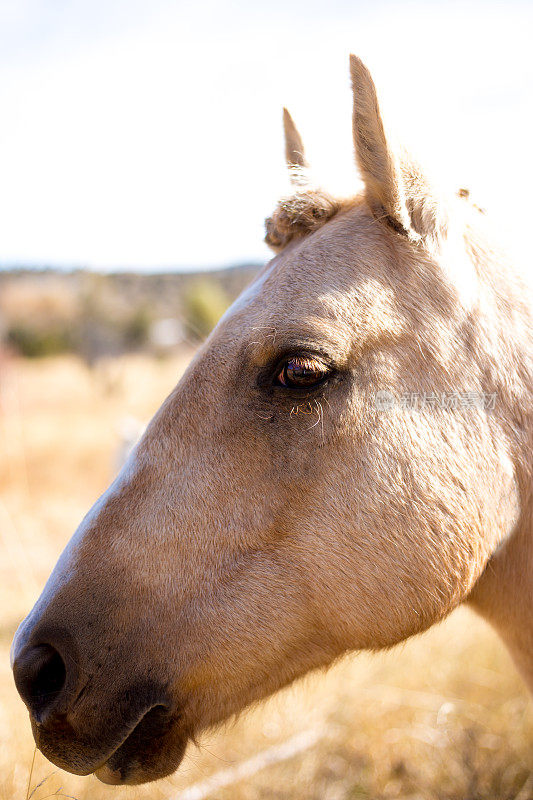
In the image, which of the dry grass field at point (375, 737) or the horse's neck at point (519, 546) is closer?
the horse's neck at point (519, 546)

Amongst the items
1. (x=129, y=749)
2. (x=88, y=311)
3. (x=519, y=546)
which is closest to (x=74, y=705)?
(x=129, y=749)

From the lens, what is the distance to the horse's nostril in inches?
62.8

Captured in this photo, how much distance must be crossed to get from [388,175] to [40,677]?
1842mm

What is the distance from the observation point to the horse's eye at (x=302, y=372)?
5.72ft

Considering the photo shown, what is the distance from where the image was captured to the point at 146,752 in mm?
1721

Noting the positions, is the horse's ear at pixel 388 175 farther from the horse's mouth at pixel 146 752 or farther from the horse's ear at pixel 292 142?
the horse's mouth at pixel 146 752

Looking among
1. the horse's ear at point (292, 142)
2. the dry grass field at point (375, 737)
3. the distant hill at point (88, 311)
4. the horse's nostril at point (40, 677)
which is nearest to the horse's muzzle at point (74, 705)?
the horse's nostril at point (40, 677)

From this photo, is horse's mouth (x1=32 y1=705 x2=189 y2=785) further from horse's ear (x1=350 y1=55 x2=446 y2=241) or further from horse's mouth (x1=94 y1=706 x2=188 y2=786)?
horse's ear (x1=350 y1=55 x2=446 y2=241)

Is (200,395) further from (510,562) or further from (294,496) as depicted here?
(510,562)

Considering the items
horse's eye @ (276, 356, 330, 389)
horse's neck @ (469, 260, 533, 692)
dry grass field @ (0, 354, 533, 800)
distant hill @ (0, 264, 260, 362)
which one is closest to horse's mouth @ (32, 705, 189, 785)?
dry grass field @ (0, 354, 533, 800)

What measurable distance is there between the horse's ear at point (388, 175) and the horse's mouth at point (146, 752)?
1.72 metres

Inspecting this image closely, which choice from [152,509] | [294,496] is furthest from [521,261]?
[152,509]

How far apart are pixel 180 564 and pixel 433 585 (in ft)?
2.58

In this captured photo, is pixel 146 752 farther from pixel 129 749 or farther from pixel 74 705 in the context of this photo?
pixel 74 705
